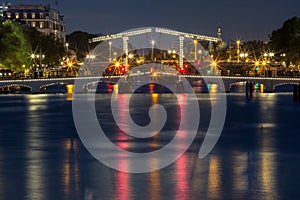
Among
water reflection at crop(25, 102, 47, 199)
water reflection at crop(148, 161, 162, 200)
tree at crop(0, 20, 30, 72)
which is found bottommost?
water reflection at crop(148, 161, 162, 200)

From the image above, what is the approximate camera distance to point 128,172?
69.1 feet

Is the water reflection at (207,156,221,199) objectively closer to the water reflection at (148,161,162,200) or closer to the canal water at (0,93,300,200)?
the canal water at (0,93,300,200)

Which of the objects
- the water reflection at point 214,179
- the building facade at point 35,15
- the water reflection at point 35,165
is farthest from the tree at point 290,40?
the building facade at point 35,15

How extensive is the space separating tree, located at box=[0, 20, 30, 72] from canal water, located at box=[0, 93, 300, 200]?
52592mm

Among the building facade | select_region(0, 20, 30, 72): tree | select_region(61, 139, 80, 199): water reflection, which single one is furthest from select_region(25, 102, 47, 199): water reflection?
the building facade

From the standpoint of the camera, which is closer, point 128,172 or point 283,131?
point 128,172

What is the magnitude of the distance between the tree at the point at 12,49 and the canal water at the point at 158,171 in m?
52.6

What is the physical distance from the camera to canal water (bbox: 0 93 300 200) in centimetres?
1805

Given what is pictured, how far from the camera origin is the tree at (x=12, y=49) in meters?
89.1

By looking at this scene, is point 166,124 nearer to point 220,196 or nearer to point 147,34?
point 220,196

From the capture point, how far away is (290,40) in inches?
4006

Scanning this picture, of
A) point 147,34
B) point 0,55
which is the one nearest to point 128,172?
point 0,55

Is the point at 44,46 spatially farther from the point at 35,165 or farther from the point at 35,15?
the point at 35,165

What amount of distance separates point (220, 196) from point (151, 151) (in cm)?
904
